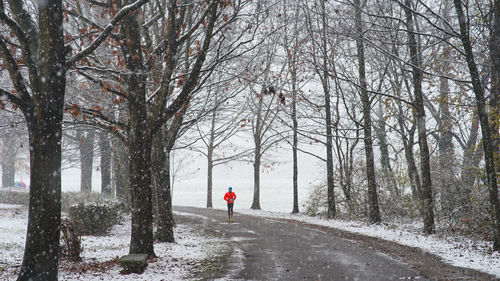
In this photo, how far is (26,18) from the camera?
705 cm

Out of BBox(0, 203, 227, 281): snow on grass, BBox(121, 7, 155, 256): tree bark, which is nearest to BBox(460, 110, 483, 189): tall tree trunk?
BBox(0, 203, 227, 281): snow on grass

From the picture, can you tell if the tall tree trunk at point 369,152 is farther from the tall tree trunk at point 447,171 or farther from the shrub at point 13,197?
the shrub at point 13,197

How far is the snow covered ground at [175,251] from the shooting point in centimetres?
Answer: 809

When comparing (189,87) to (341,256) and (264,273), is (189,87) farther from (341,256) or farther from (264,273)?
(341,256)

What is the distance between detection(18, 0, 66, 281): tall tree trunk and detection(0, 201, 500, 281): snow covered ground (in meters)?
1.41

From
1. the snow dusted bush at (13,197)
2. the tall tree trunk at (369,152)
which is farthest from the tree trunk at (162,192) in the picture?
the snow dusted bush at (13,197)

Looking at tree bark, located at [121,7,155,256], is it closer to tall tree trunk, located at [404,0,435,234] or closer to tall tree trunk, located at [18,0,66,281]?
tall tree trunk, located at [18,0,66,281]

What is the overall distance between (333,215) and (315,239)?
843 cm

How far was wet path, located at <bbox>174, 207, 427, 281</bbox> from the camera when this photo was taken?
7.64 meters

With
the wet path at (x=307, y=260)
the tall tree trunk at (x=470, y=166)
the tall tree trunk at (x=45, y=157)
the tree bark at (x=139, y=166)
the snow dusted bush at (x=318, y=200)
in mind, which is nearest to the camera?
the tall tree trunk at (x=45, y=157)

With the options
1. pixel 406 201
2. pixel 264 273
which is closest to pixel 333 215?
pixel 406 201

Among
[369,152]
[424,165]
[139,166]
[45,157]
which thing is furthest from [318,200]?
[45,157]

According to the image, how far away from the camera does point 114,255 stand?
10773mm

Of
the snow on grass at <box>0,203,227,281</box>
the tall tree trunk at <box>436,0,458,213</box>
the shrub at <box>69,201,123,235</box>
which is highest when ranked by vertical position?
the tall tree trunk at <box>436,0,458,213</box>
